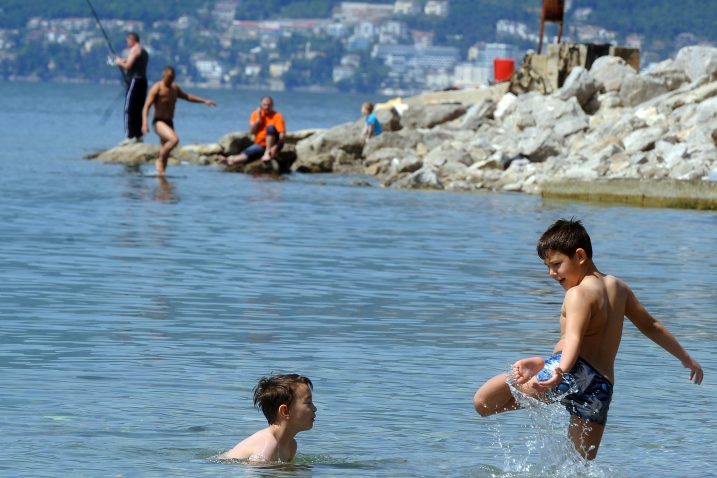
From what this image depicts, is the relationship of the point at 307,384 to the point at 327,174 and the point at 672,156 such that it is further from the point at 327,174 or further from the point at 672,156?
the point at 327,174

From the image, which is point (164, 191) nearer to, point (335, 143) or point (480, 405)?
point (335, 143)

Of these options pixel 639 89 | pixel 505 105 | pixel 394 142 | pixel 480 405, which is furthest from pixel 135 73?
pixel 480 405

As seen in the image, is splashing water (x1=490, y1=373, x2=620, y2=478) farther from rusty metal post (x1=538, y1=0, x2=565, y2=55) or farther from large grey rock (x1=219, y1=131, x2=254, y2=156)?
rusty metal post (x1=538, y1=0, x2=565, y2=55)

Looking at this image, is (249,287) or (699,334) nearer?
(699,334)

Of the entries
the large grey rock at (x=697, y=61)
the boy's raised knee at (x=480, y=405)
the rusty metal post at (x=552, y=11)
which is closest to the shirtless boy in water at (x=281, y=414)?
the boy's raised knee at (x=480, y=405)

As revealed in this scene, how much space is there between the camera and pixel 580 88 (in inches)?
1164

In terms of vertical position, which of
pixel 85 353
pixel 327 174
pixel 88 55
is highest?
pixel 85 353

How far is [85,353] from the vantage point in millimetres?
9406

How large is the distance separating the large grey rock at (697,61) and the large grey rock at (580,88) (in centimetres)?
190

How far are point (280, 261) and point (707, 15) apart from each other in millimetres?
165798

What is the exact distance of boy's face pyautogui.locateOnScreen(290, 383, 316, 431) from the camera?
6.98 meters

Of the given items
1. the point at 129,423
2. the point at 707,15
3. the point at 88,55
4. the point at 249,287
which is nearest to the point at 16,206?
the point at 249,287

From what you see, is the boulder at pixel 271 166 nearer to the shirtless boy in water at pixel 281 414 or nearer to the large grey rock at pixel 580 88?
the large grey rock at pixel 580 88

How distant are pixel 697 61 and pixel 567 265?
81.3 ft
